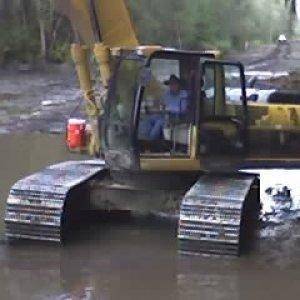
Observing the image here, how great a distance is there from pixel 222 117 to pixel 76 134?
5.94 ft

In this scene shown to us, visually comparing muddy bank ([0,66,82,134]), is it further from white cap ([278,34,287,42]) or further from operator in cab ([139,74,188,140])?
white cap ([278,34,287,42])

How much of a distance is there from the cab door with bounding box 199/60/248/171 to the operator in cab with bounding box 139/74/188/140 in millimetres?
211

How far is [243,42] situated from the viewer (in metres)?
61.5

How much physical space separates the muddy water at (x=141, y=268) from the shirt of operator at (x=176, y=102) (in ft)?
4.68

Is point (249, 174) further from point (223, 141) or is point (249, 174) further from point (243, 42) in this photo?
point (243, 42)

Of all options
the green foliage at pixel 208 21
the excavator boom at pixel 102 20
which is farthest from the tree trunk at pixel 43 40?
the excavator boom at pixel 102 20

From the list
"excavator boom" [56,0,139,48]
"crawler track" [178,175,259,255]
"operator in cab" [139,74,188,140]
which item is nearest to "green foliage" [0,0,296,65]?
"excavator boom" [56,0,139,48]

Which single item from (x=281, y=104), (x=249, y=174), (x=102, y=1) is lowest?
(x=249, y=174)

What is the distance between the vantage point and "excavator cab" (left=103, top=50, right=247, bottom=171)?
A: 9188 mm

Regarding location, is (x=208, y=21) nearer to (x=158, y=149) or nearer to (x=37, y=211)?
(x=158, y=149)

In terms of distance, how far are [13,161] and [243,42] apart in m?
48.5

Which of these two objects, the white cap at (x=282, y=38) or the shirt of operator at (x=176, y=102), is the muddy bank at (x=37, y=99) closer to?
the shirt of operator at (x=176, y=102)

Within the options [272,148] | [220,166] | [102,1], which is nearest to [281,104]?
[272,148]

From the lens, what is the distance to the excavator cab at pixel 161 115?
919cm
